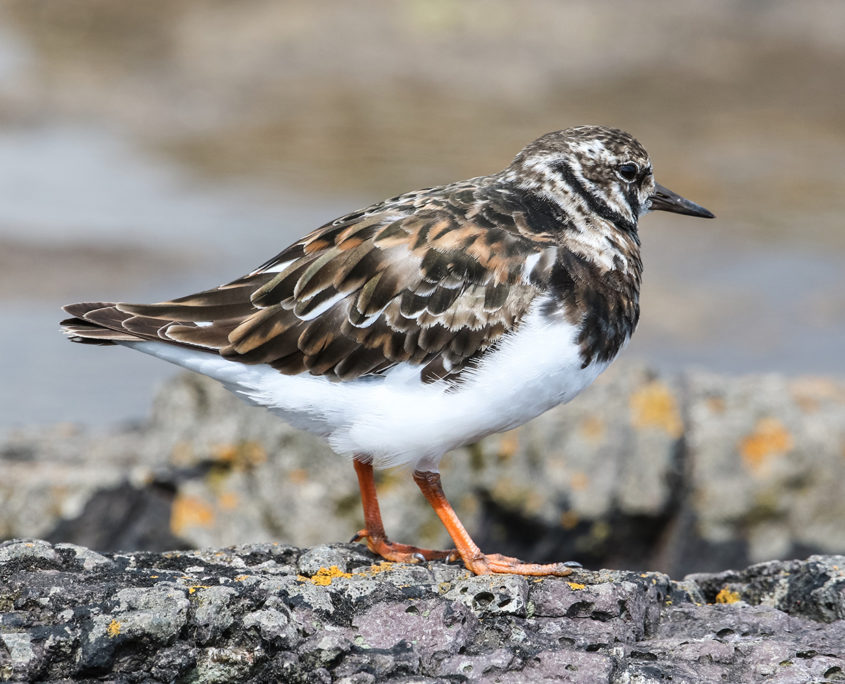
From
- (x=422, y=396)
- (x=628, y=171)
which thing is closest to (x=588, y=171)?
(x=628, y=171)

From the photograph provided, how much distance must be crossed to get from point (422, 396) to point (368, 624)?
1.13 m

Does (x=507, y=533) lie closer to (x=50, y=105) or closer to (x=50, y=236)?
(x=50, y=236)

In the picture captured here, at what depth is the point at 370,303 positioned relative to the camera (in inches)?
195

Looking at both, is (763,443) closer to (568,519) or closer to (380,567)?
(568,519)

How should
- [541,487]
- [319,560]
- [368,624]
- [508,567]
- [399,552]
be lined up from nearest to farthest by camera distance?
[368,624]
[319,560]
[508,567]
[399,552]
[541,487]

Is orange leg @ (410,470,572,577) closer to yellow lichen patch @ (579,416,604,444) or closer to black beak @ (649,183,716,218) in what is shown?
black beak @ (649,183,716,218)

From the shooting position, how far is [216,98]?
27.1m

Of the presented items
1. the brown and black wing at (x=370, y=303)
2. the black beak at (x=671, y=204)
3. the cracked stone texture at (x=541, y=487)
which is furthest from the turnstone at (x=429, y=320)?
the cracked stone texture at (x=541, y=487)

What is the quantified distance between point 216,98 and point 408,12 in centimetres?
747

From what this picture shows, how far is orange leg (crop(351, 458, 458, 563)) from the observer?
204 inches

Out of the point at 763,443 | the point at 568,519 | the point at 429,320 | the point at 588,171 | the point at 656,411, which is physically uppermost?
the point at 588,171

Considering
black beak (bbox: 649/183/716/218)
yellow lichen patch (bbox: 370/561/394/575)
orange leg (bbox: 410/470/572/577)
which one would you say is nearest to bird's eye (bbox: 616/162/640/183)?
black beak (bbox: 649/183/716/218)

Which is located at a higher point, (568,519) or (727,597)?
(568,519)

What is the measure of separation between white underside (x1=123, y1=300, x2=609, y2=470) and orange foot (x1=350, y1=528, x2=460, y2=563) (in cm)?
39
